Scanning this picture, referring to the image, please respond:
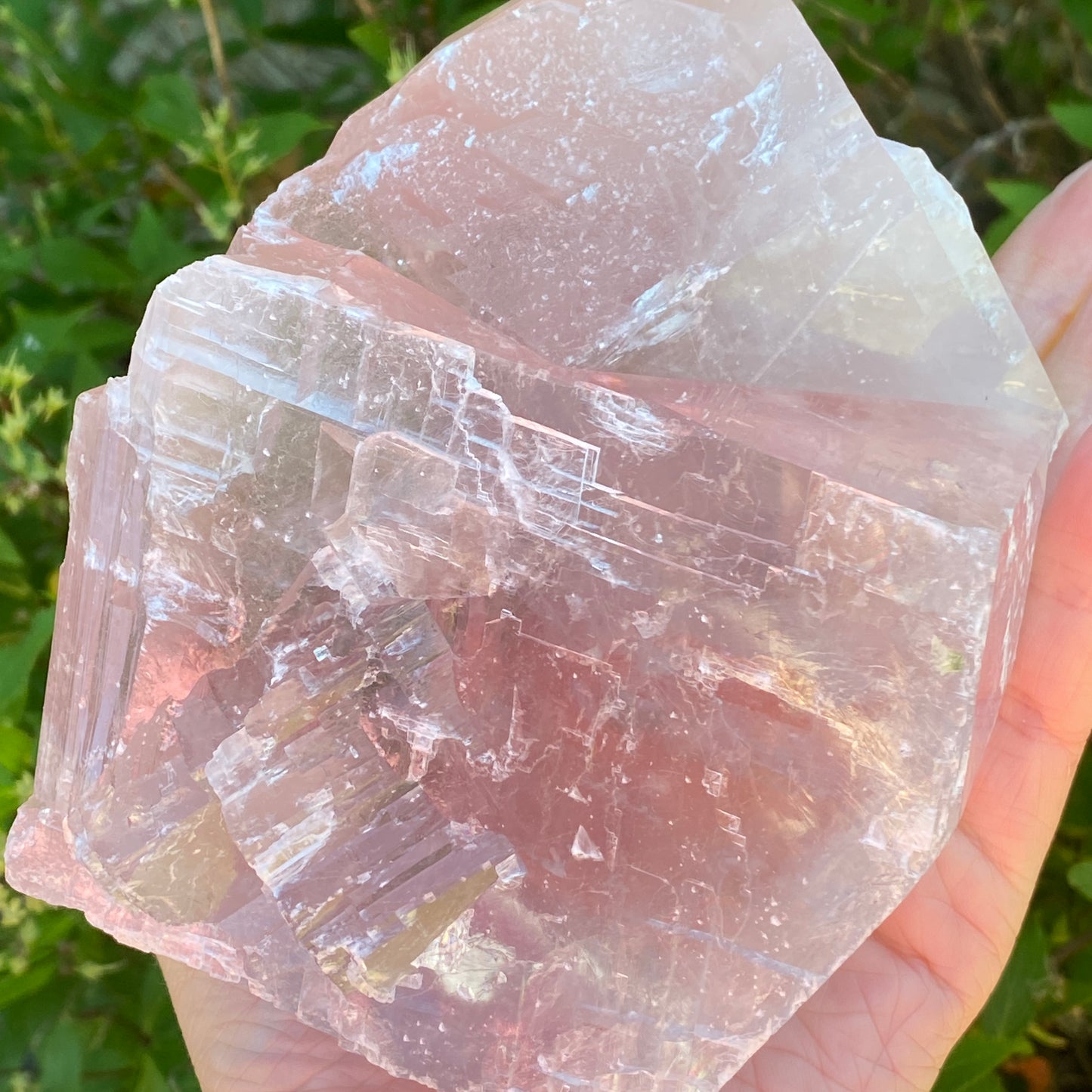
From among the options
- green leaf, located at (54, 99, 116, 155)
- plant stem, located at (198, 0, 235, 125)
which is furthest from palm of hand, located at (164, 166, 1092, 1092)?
green leaf, located at (54, 99, 116, 155)

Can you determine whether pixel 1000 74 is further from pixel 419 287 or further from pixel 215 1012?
→ pixel 215 1012

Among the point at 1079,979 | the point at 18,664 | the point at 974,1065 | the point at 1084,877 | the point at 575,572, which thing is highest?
the point at 575,572

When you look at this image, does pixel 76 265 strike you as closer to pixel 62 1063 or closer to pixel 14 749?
pixel 14 749

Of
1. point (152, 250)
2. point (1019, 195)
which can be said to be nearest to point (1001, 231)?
point (1019, 195)

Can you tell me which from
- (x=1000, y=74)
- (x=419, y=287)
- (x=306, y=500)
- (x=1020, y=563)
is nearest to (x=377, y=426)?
(x=306, y=500)

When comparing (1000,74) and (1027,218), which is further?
(1000,74)

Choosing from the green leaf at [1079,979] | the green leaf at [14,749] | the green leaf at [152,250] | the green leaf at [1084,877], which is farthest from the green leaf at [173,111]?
the green leaf at [1079,979]

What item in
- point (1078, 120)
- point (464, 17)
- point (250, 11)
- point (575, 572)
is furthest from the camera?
point (250, 11)

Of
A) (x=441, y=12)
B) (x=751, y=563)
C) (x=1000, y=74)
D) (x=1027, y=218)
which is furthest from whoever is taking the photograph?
(x=1000, y=74)
